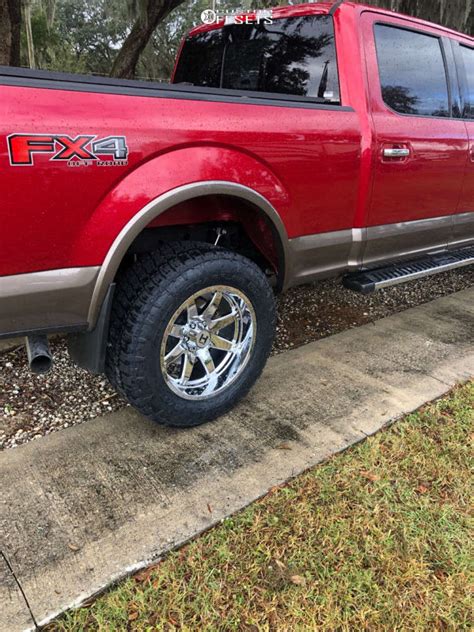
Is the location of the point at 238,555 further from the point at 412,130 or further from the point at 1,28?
the point at 1,28

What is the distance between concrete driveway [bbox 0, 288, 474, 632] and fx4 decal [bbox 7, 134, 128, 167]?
1.29 meters

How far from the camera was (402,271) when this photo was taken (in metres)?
3.38

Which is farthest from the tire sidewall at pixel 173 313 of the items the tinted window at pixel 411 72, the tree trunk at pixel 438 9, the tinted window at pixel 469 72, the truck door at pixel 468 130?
the tree trunk at pixel 438 9

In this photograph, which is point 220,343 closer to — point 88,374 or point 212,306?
point 212,306

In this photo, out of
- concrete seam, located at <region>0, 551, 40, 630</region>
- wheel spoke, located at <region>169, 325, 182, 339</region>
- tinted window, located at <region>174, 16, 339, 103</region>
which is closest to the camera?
concrete seam, located at <region>0, 551, 40, 630</region>

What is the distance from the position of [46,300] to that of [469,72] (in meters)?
3.41

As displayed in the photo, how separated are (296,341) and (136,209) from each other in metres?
1.91

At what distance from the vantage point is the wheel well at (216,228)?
8.10 feet

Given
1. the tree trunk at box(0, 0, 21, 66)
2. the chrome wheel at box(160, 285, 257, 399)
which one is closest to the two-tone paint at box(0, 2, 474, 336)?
the chrome wheel at box(160, 285, 257, 399)

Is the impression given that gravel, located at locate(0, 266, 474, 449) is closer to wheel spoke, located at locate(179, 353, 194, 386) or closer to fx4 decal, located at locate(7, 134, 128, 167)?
wheel spoke, located at locate(179, 353, 194, 386)

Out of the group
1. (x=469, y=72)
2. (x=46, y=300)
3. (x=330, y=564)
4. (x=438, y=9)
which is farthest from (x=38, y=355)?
(x=438, y=9)

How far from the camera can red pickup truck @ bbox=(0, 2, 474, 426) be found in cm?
183

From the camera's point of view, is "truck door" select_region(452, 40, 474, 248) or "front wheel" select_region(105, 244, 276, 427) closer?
"front wheel" select_region(105, 244, 276, 427)

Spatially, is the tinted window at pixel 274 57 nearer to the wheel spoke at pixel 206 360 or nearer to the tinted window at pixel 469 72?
the tinted window at pixel 469 72
